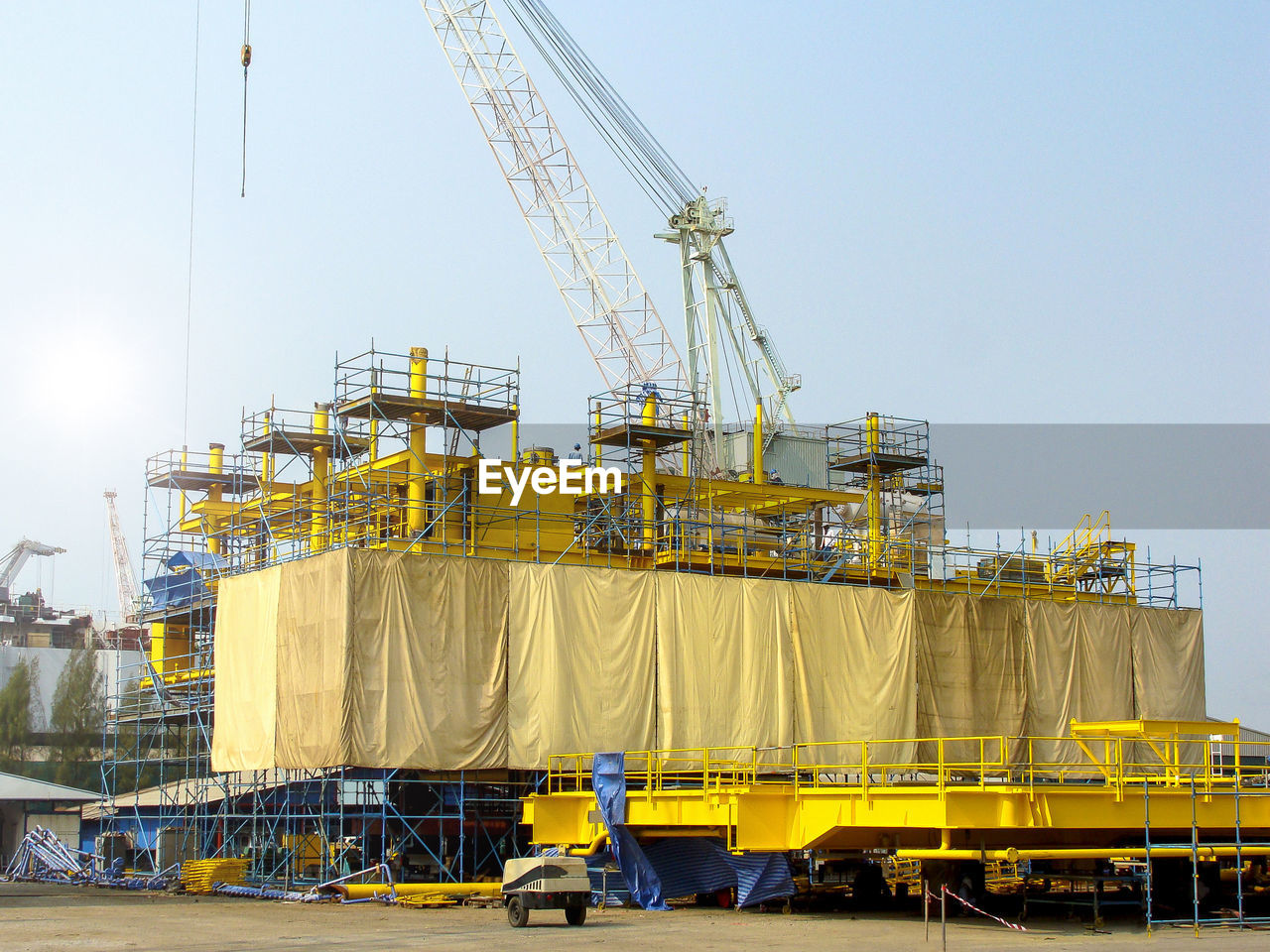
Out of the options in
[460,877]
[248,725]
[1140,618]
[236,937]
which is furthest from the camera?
[1140,618]

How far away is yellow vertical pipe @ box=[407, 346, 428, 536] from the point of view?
43.6 metres

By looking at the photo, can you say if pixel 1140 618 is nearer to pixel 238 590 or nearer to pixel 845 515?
pixel 845 515

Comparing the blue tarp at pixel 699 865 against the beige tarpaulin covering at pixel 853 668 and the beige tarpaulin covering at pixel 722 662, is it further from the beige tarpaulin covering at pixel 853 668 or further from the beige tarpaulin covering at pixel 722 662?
the beige tarpaulin covering at pixel 853 668

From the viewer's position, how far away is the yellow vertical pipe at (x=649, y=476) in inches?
1902

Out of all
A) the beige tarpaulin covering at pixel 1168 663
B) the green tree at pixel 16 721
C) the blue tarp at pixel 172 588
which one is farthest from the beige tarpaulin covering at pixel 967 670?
the green tree at pixel 16 721

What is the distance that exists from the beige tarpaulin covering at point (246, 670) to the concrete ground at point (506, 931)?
7520 millimetres

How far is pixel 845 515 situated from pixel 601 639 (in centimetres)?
2193

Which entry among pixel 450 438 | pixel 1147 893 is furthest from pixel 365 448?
pixel 1147 893

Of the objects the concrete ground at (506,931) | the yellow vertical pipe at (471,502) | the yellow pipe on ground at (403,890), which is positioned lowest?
the yellow pipe on ground at (403,890)

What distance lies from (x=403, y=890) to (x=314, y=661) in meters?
7.03

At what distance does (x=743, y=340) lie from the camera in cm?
8275

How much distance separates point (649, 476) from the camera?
159 ft

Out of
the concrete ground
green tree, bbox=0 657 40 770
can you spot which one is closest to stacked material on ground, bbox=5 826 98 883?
the concrete ground

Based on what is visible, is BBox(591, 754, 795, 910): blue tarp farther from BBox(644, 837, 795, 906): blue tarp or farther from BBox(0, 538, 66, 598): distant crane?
BBox(0, 538, 66, 598): distant crane
